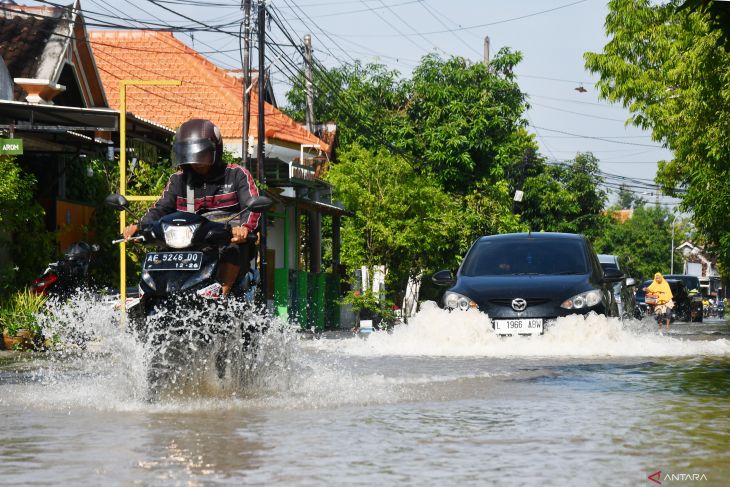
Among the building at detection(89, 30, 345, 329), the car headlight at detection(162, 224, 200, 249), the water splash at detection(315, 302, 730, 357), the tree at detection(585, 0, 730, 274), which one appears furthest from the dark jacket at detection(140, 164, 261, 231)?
the building at detection(89, 30, 345, 329)

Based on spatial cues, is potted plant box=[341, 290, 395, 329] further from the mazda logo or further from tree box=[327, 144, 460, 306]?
the mazda logo

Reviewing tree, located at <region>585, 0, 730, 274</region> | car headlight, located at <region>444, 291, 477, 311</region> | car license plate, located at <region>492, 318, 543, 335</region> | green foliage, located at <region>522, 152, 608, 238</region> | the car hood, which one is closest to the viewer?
car license plate, located at <region>492, 318, 543, 335</region>

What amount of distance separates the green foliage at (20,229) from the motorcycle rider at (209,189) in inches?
352

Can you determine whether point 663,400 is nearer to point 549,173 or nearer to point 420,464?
point 420,464

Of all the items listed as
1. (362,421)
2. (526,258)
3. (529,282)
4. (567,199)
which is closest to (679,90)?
(526,258)

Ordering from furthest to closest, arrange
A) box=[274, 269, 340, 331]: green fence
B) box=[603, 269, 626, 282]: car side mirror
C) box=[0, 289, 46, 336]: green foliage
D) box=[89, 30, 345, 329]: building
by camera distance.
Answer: box=[89, 30, 345, 329]: building
box=[274, 269, 340, 331]: green fence
box=[0, 289, 46, 336]: green foliage
box=[603, 269, 626, 282]: car side mirror

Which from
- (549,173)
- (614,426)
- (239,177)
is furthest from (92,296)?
(549,173)

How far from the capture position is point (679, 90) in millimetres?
28844

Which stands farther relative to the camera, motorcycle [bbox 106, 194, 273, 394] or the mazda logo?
the mazda logo

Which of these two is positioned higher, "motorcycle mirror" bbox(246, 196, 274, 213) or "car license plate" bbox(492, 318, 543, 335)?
"motorcycle mirror" bbox(246, 196, 274, 213)

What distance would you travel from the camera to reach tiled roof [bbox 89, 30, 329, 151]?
39062 mm

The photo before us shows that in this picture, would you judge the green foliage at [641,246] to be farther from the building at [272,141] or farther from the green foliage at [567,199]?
the building at [272,141]

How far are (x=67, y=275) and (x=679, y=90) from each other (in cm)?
1583

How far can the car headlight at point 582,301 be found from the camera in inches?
576
